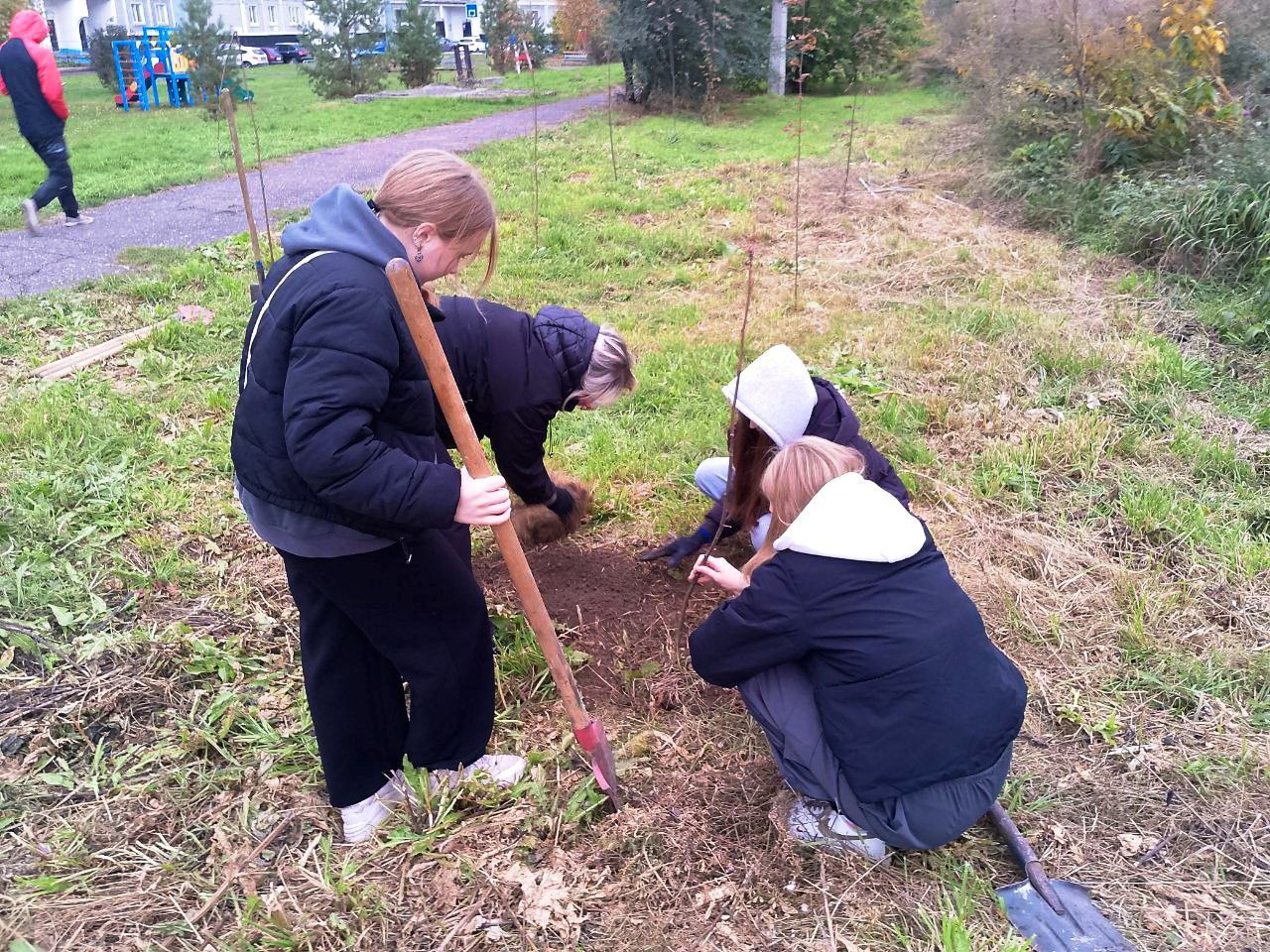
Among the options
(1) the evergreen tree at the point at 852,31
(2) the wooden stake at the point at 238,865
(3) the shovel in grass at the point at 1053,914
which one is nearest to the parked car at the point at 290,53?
(1) the evergreen tree at the point at 852,31

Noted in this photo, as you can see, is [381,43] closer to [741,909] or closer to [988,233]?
[988,233]

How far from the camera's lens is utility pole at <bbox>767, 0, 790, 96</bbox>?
54.6ft

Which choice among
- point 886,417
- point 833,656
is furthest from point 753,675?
Result: point 886,417

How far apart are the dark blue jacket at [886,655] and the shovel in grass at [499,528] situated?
0.45 m

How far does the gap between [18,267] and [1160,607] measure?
7148mm

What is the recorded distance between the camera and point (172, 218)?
7859 millimetres

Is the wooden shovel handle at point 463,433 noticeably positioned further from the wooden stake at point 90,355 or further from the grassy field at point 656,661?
the wooden stake at point 90,355

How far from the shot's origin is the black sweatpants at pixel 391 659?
6.33ft

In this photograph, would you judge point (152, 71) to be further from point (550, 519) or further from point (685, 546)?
point (685, 546)

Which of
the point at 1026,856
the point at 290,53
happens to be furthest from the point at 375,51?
the point at 1026,856

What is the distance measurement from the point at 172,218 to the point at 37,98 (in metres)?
1.34

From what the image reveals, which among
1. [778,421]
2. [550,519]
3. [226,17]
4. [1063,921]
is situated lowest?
[1063,921]

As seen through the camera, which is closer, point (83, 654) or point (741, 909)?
point (741, 909)

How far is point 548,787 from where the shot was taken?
2.35 meters
